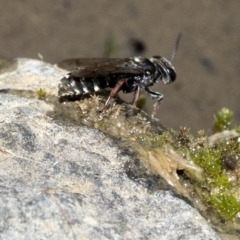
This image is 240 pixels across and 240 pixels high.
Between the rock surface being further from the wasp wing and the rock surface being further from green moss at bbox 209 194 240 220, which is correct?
the wasp wing

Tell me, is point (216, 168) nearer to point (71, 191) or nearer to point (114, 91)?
point (114, 91)

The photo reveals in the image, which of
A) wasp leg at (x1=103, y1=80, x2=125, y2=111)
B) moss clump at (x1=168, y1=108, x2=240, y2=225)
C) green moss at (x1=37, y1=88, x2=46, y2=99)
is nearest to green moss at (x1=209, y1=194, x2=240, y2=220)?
moss clump at (x1=168, y1=108, x2=240, y2=225)

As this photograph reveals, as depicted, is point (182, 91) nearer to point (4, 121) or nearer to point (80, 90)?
point (80, 90)

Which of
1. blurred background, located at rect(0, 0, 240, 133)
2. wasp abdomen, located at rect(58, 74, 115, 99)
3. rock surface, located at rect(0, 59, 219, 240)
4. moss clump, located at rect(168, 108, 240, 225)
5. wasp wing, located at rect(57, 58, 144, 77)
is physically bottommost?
rock surface, located at rect(0, 59, 219, 240)

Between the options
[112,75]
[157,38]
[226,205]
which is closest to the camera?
[226,205]

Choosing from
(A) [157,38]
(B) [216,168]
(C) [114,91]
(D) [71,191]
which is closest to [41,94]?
(C) [114,91]

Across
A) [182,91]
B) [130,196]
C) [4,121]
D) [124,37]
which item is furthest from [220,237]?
[124,37]
